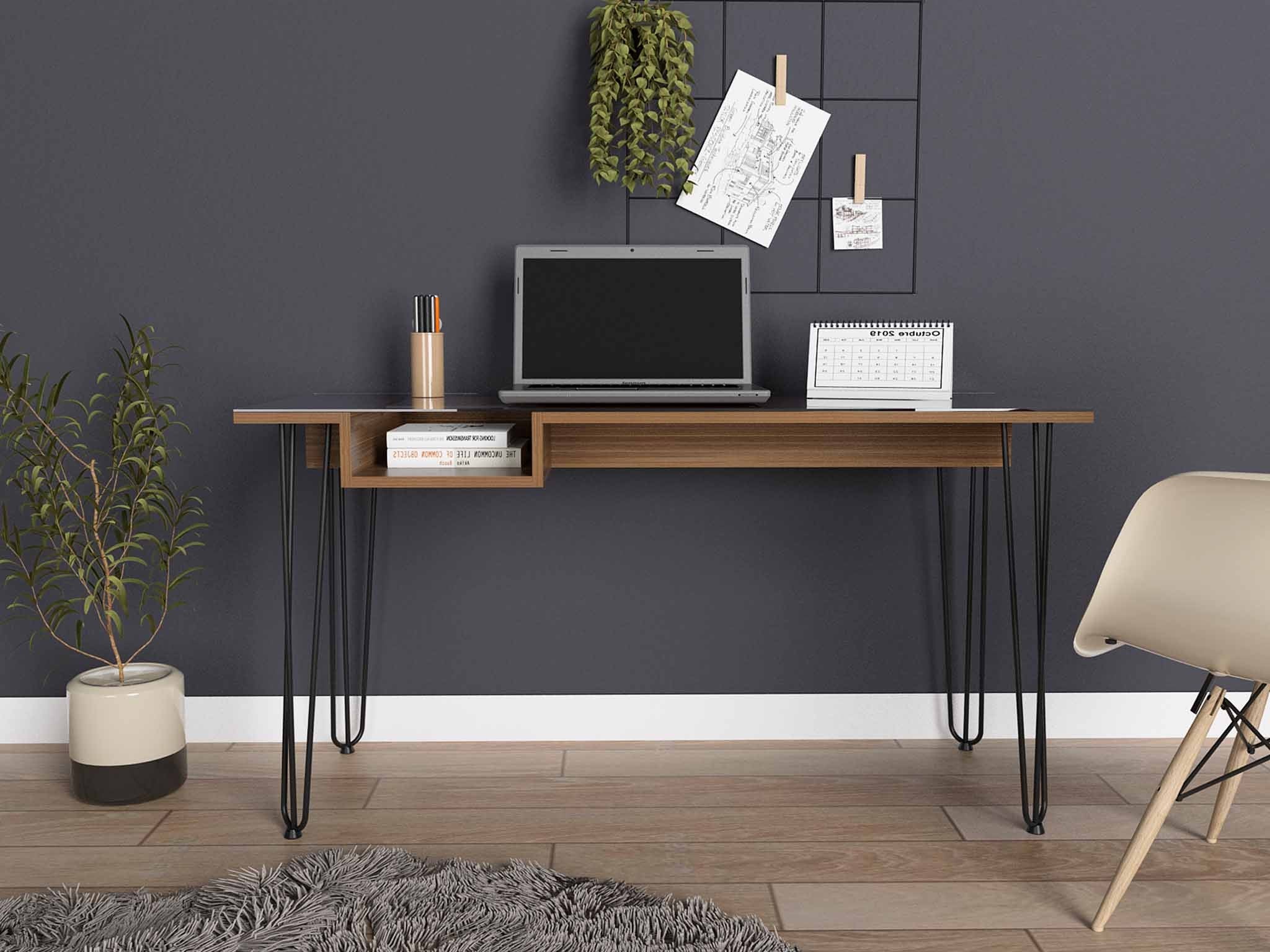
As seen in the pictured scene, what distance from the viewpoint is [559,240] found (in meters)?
2.41

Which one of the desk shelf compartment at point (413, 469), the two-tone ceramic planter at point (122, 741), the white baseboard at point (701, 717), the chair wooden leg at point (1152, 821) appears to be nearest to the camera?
the chair wooden leg at point (1152, 821)

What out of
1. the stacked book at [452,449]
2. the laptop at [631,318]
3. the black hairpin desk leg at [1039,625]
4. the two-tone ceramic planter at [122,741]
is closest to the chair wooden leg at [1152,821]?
the black hairpin desk leg at [1039,625]

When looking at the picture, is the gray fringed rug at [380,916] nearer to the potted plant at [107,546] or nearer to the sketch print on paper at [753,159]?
the potted plant at [107,546]

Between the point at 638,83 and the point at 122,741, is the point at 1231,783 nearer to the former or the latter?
the point at 638,83

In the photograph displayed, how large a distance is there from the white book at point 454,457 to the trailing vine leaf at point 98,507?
56cm

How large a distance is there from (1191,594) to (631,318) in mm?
1197

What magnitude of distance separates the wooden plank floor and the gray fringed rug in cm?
10

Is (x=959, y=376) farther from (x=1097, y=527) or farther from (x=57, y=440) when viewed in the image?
(x=57, y=440)

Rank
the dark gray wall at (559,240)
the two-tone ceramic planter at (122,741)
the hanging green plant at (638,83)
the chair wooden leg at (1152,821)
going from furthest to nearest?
1. the dark gray wall at (559,240)
2. the hanging green plant at (638,83)
3. the two-tone ceramic planter at (122,741)
4. the chair wooden leg at (1152,821)

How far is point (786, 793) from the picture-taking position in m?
2.20

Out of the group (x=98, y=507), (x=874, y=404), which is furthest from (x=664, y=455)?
(x=98, y=507)

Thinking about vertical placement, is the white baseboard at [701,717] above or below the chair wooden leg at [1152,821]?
below

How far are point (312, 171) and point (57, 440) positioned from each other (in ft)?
2.59

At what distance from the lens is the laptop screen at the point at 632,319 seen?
226 centimetres
